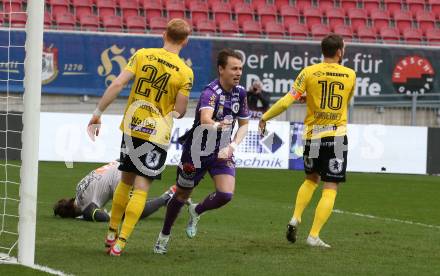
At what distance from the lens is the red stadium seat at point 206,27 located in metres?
24.8

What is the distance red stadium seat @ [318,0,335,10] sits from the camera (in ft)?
88.6

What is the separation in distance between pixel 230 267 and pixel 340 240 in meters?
2.17

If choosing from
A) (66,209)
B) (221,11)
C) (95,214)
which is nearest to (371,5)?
(221,11)

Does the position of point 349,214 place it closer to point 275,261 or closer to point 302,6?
point 275,261

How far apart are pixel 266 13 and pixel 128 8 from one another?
143 inches

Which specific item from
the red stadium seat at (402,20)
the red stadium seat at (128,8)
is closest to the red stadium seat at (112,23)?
the red stadium seat at (128,8)

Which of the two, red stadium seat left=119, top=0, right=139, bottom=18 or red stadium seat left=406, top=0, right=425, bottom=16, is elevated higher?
red stadium seat left=406, top=0, right=425, bottom=16

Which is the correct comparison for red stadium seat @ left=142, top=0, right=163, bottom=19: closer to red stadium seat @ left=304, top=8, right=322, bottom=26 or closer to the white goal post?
red stadium seat @ left=304, top=8, right=322, bottom=26

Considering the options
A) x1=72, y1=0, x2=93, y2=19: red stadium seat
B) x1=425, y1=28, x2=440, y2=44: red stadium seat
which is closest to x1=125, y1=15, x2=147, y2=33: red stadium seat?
x1=72, y1=0, x2=93, y2=19: red stadium seat

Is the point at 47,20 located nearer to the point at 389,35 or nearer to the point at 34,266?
the point at 389,35

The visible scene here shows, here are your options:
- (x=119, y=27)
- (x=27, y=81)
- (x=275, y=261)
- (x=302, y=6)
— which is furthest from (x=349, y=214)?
(x=302, y=6)

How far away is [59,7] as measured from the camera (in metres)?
24.3

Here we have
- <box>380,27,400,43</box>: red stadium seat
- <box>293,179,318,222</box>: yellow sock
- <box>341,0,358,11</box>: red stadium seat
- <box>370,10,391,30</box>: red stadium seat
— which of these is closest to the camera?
<box>293,179,318,222</box>: yellow sock

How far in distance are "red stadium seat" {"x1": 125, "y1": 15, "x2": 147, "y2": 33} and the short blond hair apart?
16.8 metres
